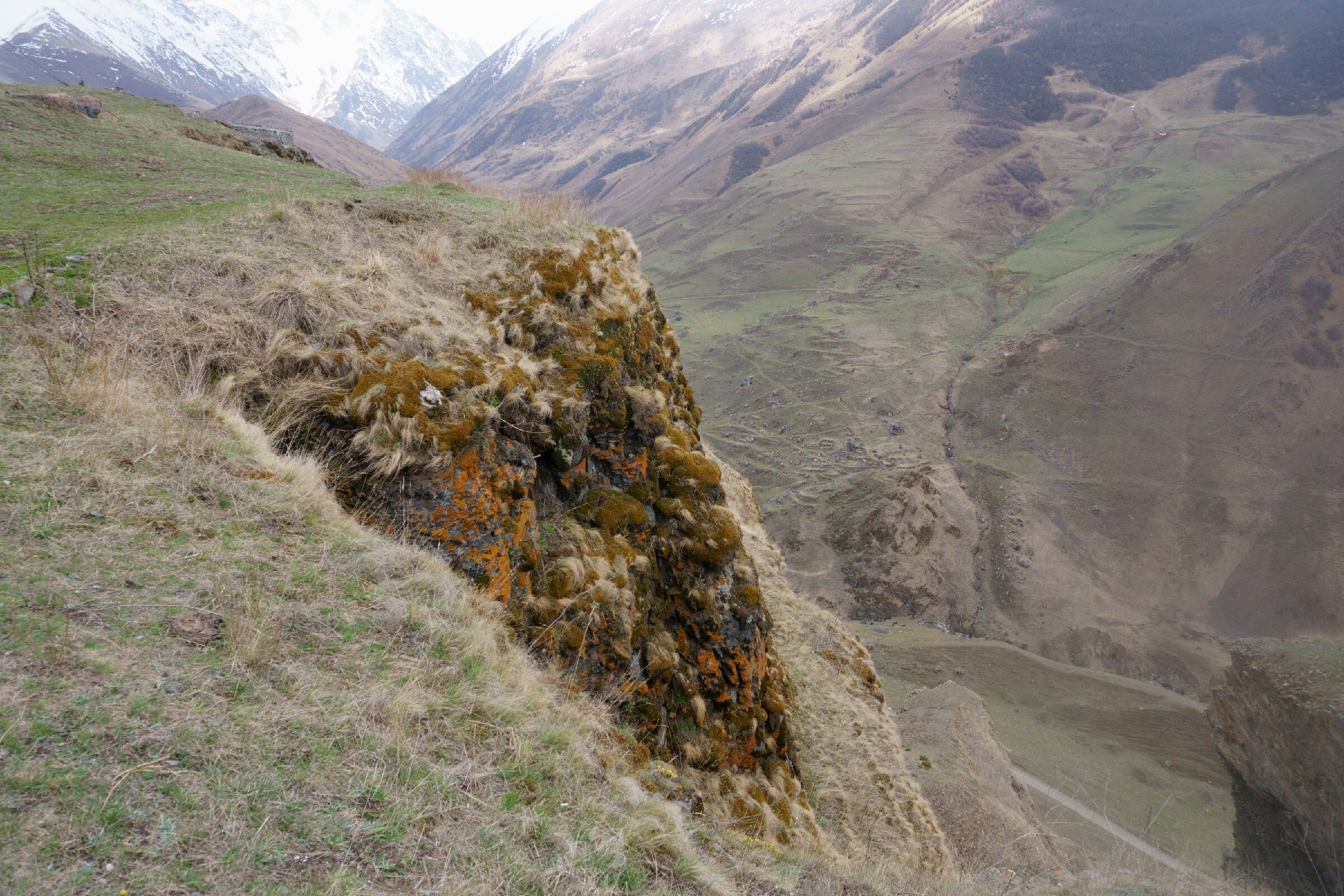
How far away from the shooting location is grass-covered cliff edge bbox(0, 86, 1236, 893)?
218 cm

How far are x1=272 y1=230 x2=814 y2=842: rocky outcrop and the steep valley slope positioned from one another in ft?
68.2

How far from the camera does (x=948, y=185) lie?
6656 centimetres

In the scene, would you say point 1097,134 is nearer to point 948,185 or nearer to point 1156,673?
point 948,185

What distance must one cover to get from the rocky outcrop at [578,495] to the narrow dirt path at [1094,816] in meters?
11.5

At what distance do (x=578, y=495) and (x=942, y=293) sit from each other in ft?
164

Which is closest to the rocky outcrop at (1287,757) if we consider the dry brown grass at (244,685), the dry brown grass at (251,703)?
the dry brown grass at (244,685)

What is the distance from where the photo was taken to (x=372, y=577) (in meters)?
3.57

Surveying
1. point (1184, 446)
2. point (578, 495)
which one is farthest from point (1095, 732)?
point (578, 495)

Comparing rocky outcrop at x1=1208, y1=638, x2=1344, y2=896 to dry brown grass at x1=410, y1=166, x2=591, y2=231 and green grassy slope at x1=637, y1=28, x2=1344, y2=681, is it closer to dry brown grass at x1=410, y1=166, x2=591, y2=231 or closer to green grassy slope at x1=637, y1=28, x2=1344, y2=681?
green grassy slope at x1=637, y1=28, x2=1344, y2=681

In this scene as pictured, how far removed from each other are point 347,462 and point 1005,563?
95.7 feet

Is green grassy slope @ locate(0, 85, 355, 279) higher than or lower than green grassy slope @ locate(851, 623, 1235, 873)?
higher

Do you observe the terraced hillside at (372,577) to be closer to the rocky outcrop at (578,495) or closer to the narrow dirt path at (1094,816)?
the rocky outcrop at (578,495)

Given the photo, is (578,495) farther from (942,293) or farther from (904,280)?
(904,280)

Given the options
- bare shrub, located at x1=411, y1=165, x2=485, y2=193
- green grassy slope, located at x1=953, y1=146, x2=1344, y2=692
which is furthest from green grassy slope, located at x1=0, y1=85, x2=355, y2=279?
green grassy slope, located at x1=953, y1=146, x2=1344, y2=692
